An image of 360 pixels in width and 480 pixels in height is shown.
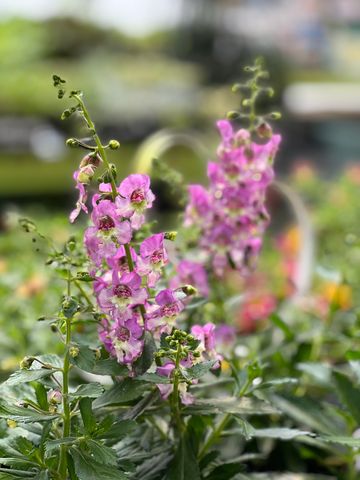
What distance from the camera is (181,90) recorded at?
4.98 m

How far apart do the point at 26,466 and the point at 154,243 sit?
0.19 metres

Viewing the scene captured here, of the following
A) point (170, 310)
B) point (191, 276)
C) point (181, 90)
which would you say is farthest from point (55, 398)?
point (181, 90)

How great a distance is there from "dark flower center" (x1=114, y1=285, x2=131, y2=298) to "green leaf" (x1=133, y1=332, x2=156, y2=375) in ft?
0.14

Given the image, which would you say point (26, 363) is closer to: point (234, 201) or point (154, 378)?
point (154, 378)

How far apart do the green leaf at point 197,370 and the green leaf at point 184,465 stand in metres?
0.09

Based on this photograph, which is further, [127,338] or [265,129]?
[265,129]

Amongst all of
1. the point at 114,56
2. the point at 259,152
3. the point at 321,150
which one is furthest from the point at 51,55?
the point at 259,152

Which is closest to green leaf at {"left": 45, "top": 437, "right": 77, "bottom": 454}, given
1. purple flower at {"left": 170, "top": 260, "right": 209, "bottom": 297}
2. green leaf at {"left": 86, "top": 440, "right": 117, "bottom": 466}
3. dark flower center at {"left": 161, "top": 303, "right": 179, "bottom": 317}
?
green leaf at {"left": 86, "top": 440, "right": 117, "bottom": 466}

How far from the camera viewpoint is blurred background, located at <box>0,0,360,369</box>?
272 cm

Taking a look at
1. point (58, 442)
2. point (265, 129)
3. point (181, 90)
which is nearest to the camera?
point (58, 442)

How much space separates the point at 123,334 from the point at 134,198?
104 mm

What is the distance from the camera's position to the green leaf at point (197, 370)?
615 millimetres

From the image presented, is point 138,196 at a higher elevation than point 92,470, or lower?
higher

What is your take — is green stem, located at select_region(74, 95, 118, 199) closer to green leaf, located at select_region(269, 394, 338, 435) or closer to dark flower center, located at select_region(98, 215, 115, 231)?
dark flower center, located at select_region(98, 215, 115, 231)
